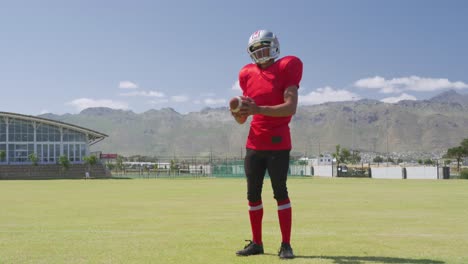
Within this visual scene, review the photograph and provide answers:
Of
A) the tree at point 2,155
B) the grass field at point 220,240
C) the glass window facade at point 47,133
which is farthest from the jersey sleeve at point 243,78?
the glass window facade at point 47,133

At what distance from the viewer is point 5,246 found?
7016mm

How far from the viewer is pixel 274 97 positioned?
664 centimetres

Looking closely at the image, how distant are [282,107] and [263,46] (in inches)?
35.8

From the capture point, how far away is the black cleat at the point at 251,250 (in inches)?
249

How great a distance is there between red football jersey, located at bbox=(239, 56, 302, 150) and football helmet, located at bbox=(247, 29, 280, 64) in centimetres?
13

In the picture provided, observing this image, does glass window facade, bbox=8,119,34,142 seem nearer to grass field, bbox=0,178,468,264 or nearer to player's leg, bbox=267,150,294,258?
grass field, bbox=0,178,468,264

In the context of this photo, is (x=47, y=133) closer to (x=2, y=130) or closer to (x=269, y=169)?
(x=2, y=130)

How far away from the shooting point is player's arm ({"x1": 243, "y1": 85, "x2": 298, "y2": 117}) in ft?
19.8

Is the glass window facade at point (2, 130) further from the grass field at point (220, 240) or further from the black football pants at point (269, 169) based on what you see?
the black football pants at point (269, 169)

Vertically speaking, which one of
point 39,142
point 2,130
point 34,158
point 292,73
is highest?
point 2,130

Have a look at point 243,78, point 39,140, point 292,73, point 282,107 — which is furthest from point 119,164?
point 282,107

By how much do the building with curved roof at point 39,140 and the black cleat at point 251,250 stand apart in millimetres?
80285

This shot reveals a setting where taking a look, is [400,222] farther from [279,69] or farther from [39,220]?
[39,220]

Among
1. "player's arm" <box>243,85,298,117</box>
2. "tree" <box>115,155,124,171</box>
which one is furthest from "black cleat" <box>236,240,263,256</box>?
"tree" <box>115,155,124,171</box>
